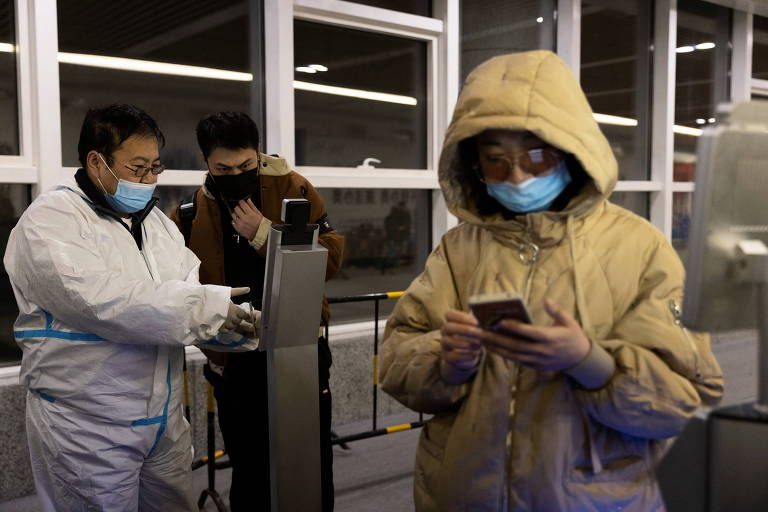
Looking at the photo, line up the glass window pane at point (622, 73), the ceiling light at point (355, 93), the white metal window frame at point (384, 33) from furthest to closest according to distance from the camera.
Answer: the glass window pane at point (622, 73) < the ceiling light at point (355, 93) < the white metal window frame at point (384, 33)

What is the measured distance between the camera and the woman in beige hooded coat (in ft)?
3.77

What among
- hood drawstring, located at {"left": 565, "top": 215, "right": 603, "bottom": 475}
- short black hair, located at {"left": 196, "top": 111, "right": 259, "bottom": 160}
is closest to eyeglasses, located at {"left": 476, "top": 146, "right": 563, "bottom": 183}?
hood drawstring, located at {"left": 565, "top": 215, "right": 603, "bottom": 475}

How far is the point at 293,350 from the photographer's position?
6.02 ft

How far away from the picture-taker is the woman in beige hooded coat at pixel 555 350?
115cm

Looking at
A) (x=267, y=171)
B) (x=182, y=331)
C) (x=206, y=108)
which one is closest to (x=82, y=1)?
(x=206, y=108)

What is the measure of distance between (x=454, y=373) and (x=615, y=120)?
16.8 ft

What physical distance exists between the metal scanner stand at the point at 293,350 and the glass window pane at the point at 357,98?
229 cm

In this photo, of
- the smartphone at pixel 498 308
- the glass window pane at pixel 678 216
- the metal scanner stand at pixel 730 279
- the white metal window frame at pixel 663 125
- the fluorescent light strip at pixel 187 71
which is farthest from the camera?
the glass window pane at pixel 678 216

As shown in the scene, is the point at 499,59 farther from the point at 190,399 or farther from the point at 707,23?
the point at 707,23

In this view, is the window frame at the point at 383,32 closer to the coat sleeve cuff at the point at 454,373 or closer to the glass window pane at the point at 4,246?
the glass window pane at the point at 4,246

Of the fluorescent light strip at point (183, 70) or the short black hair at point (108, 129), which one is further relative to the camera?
the fluorescent light strip at point (183, 70)

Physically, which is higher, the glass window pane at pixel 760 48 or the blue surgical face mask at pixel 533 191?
the glass window pane at pixel 760 48

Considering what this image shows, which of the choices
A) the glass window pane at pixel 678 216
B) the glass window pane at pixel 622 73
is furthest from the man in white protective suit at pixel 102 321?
the glass window pane at pixel 678 216

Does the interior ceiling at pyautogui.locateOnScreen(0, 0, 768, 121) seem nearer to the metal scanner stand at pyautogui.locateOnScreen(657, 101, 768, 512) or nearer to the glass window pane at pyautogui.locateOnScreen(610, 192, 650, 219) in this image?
the glass window pane at pyautogui.locateOnScreen(610, 192, 650, 219)
